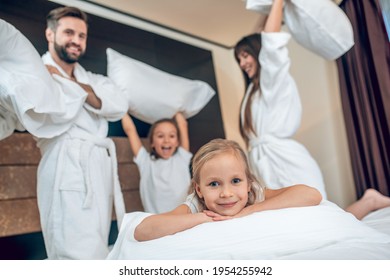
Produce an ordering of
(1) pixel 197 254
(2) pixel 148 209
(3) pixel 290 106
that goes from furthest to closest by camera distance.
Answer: (3) pixel 290 106 → (2) pixel 148 209 → (1) pixel 197 254

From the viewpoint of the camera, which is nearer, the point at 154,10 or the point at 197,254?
the point at 197,254

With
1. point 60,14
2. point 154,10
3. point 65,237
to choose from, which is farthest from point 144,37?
point 65,237

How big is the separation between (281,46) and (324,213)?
1.65 ft

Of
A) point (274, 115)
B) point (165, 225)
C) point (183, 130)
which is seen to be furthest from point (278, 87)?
point (165, 225)

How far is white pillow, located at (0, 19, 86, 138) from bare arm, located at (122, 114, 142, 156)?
0.16 m

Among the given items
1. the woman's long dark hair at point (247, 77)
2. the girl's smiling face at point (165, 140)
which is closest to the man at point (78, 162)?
the girl's smiling face at point (165, 140)

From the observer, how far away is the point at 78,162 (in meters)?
0.80

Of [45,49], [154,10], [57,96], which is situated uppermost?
[154,10]

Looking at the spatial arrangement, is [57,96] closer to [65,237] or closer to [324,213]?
[65,237]

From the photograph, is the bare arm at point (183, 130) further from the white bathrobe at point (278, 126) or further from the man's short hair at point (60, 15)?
the man's short hair at point (60, 15)

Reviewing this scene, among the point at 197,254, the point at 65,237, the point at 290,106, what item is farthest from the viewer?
the point at 290,106

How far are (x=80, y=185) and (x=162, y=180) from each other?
0.21 metres

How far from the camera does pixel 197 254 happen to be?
24.2 inches
